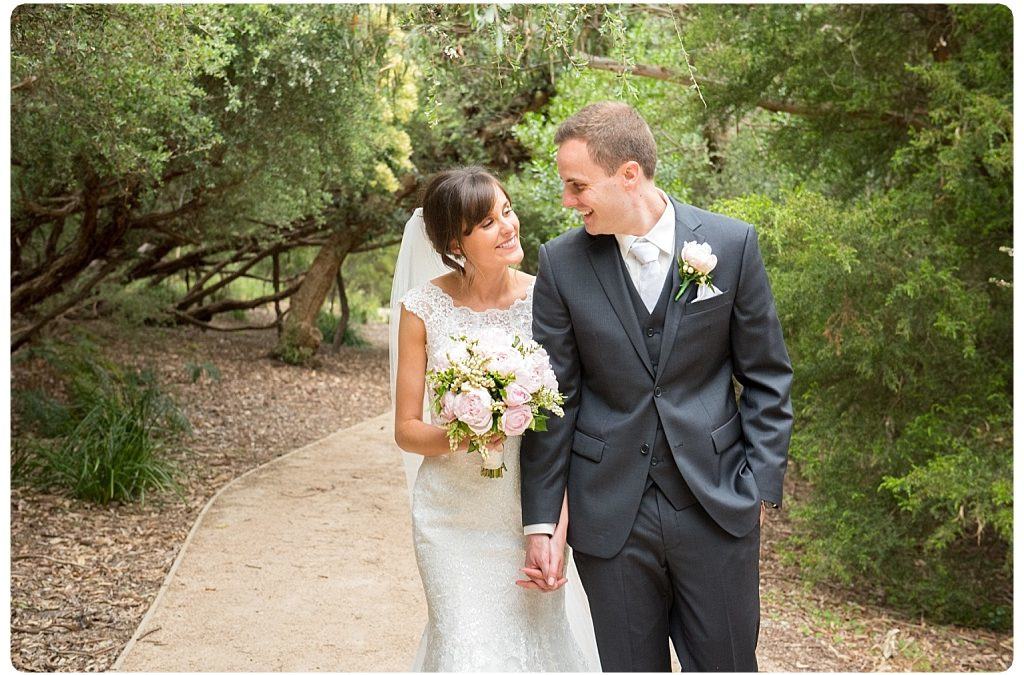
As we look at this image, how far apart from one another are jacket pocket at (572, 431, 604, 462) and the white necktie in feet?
1.26

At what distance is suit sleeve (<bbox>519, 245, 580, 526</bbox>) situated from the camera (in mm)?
2818

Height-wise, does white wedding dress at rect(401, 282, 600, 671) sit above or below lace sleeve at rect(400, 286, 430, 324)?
below

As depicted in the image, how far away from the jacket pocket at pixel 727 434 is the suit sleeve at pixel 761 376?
2 centimetres

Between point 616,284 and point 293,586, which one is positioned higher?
point 616,284

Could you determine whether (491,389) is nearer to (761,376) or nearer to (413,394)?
(413,394)

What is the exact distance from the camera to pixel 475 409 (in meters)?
2.81

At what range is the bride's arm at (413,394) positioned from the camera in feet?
10.2

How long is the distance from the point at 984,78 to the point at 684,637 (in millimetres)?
4354

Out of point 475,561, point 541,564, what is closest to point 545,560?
point 541,564

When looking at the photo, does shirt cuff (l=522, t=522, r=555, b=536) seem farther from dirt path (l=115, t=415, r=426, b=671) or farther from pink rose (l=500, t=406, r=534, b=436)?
dirt path (l=115, t=415, r=426, b=671)

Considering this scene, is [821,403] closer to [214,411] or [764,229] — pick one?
[764,229]

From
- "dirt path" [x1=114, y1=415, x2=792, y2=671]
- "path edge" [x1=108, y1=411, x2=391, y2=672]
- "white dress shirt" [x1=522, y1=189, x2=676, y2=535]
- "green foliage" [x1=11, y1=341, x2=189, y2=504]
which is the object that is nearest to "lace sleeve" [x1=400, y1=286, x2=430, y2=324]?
"white dress shirt" [x1=522, y1=189, x2=676, y2=535]

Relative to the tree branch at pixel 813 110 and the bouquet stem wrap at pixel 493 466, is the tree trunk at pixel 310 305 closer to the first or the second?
the tree branch at pixel 813 110

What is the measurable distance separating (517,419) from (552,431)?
13 centimetres
